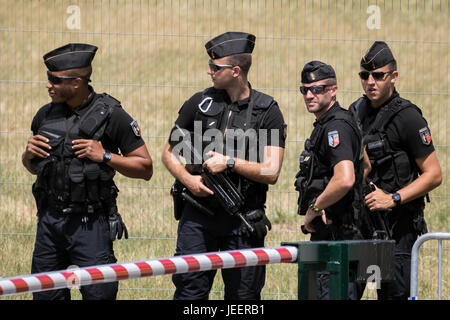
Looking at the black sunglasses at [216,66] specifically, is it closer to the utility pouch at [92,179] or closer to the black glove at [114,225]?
the utility pouch at [92,179]

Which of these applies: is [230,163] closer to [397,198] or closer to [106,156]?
[106,156]

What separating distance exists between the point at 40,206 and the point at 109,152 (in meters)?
0.59

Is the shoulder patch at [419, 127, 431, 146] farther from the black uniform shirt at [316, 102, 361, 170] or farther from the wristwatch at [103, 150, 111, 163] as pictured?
the wristwatch at [103, 150, 111, 163]

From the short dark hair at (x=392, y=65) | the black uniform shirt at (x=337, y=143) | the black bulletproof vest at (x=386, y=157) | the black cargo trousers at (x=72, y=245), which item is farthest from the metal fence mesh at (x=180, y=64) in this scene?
the black uniform shirt at (x=337, y=143)

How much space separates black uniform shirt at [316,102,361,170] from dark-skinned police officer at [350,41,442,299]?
44 cm

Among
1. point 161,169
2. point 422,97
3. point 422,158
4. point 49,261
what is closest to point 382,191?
point 422,158

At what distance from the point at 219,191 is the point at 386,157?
3.97 ft

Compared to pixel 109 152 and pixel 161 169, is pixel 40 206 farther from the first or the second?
pixel 161 169

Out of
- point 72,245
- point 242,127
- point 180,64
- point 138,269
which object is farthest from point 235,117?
point 180,64

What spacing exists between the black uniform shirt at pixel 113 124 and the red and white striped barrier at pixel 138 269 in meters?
1.81

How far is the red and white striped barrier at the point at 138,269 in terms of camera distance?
4285 millimetres

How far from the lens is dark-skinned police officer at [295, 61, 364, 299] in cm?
605

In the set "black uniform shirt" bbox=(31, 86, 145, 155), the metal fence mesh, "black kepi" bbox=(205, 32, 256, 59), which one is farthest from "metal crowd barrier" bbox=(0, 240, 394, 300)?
the metal fence mesh
